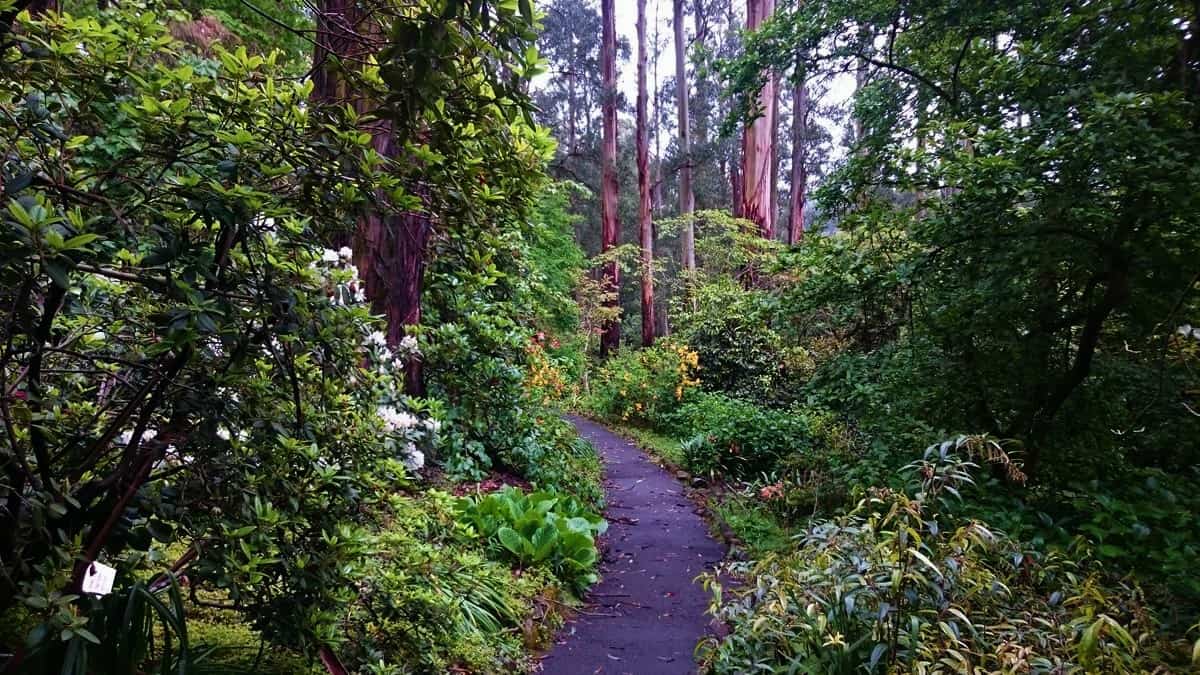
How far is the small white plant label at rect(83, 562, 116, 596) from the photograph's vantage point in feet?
5.46

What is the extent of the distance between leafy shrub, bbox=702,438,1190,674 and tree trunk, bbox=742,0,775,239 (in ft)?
40.9

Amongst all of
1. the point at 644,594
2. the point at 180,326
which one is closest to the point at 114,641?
the point at 180,326

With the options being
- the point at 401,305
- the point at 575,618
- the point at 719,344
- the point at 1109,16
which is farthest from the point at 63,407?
the point at 719,344

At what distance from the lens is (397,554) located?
276 centimetres

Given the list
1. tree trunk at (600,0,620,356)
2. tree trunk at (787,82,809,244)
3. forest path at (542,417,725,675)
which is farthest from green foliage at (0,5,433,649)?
tree trunk at (787,82,809,244)

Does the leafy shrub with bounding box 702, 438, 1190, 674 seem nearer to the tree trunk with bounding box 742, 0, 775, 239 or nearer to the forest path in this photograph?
the forest path

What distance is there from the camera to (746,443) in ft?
29.3

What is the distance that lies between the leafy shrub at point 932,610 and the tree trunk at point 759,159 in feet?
40.9

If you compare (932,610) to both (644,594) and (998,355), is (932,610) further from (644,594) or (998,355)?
(644,594)

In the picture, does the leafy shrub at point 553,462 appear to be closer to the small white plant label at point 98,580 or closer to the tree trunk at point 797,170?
the small white plant label at point 98,580

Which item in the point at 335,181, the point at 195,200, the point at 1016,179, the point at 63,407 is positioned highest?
the point at 1016,179

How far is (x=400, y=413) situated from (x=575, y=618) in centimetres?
214

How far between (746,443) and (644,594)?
165 inches

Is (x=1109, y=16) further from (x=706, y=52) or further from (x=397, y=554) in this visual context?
(x=397, y=554)
